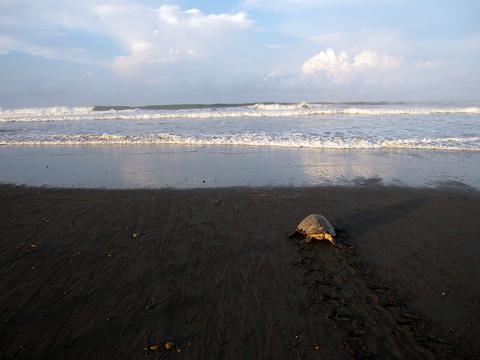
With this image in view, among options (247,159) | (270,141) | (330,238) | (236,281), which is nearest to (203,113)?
(270,141)

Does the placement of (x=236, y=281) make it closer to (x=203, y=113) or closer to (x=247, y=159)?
(x=247, y=159)

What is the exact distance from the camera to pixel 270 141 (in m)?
14.2

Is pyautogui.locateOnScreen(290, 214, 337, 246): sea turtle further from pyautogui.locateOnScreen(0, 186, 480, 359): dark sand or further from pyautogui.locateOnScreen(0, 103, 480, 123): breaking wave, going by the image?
pyautogui.locateOnScreen(0, 103, 480, 123): breaking wave

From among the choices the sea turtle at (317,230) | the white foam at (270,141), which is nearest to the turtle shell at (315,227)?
the sea turtle at (317,230)

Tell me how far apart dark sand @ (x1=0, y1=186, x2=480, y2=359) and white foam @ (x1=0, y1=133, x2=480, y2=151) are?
6759 mm

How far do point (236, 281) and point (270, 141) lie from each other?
10.7 m

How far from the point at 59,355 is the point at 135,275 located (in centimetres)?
Result: 130

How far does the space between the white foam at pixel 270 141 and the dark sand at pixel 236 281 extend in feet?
22.2

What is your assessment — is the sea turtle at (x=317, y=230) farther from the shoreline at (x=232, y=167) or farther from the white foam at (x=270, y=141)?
the white foam at (x=270, y=141)

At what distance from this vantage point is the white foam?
42.5ft

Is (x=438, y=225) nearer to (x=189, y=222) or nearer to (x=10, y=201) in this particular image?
(x=189, y=222)

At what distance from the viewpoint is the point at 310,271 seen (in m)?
4.25

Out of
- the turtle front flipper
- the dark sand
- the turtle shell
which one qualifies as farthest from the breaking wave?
the turtle front flipper

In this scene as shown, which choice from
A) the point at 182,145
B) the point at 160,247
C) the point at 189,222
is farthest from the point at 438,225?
the point at 182,145
